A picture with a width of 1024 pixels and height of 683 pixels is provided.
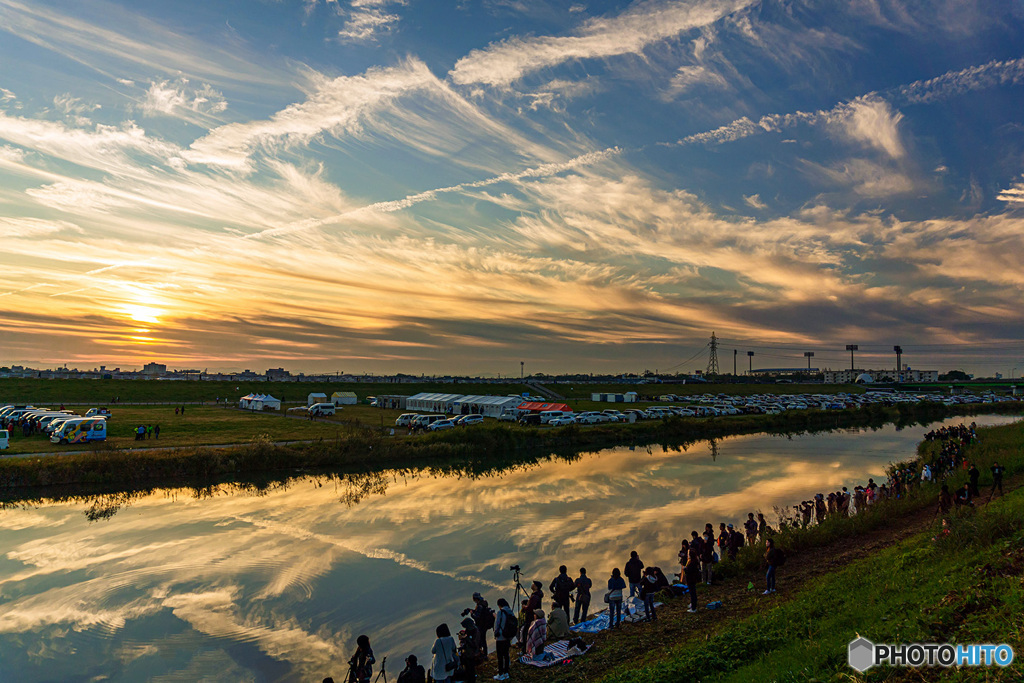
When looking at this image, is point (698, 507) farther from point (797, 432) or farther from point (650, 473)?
point (797, 432)

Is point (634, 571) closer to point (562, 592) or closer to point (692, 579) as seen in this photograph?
point (692, 579)

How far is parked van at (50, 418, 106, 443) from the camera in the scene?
142ft

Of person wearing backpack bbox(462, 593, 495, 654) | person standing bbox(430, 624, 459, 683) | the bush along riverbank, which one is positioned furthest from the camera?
the bush along riverbank

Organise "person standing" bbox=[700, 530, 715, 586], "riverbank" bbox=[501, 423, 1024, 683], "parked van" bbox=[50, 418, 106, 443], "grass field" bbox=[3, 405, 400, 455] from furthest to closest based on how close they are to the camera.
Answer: "parked van" bbox=[50, 418, 106, 443], "grass field" bbox=[3, 405, 400, 455], "person standing" bbox=[700, 530, 715, 586], "riverbank" bbox=[501, 423, 1024, 683]

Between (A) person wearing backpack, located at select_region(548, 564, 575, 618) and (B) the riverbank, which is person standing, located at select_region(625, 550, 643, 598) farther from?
(A) person wearing backpack, located at select_region(548, 564, 575, 618)

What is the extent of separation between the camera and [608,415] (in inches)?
2810

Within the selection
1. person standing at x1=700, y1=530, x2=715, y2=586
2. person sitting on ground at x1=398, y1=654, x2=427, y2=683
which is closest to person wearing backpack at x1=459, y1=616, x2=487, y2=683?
person sitting on ground at x1=398, y1=654, x2=427, y2=683

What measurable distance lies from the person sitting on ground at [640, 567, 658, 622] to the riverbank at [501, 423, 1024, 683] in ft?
1.21

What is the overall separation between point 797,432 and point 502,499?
5253cm

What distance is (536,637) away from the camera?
1380cm

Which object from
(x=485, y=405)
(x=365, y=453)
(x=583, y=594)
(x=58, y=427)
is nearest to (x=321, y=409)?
(x=485, y=405)

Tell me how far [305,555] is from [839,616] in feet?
65.6

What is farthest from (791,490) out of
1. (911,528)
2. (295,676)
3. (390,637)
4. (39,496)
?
(39,496)

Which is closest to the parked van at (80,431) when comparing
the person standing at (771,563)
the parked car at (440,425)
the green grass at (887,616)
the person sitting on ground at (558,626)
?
the parked car at (440,425)
